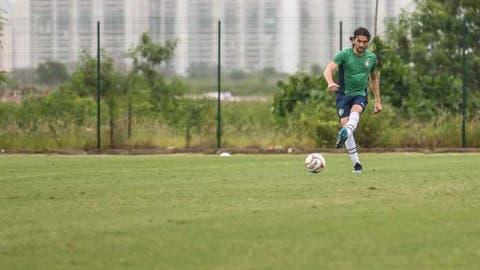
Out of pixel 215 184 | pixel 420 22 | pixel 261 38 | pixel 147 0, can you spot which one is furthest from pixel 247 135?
pixel 147 0

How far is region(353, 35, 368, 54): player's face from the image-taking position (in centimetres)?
1577

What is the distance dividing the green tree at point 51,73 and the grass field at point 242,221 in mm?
12896

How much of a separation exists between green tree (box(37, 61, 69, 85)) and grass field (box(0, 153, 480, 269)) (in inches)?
508

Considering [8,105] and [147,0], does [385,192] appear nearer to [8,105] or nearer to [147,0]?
[8,105]

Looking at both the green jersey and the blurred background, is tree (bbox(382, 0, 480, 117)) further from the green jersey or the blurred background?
the green jersey

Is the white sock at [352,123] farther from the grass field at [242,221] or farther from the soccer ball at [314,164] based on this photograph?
the grass field at [242,221]

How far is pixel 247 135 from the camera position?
88.3ft

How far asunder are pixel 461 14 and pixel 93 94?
13.4m

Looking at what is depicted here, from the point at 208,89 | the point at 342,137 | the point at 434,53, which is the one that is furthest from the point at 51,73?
the point at 342,137

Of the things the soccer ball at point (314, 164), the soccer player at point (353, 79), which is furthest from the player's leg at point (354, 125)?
the soccer ball at point (314, 164)

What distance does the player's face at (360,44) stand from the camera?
1577cm

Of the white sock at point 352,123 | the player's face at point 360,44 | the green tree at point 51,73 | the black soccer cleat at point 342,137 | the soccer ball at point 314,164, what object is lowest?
the soccer ball at point 314,164

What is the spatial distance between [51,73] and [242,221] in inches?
779

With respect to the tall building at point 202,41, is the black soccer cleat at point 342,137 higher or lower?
lower
